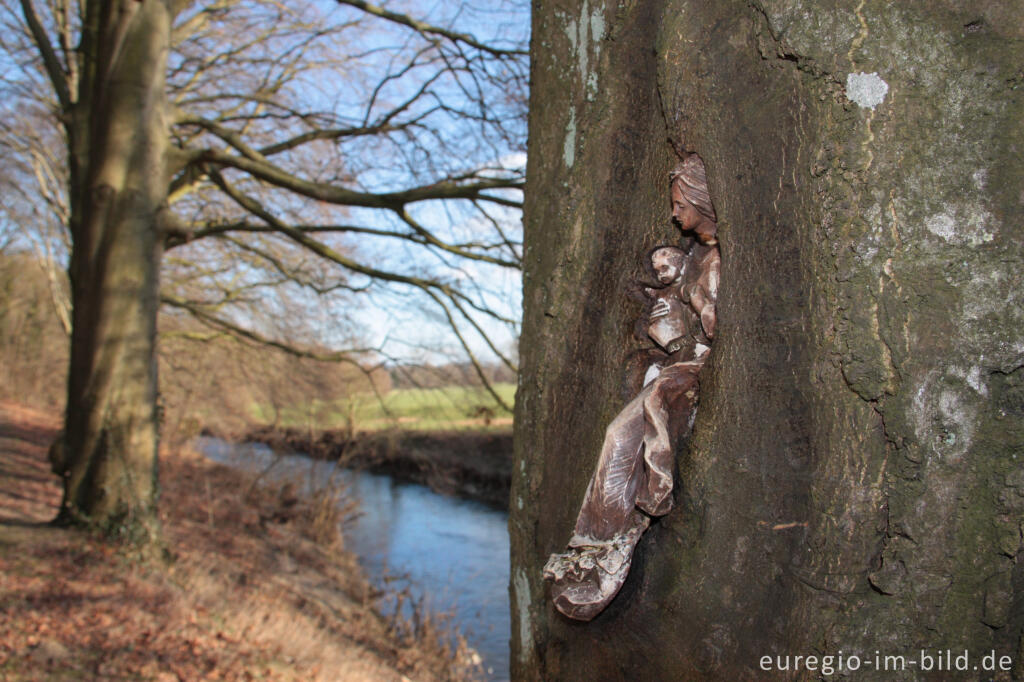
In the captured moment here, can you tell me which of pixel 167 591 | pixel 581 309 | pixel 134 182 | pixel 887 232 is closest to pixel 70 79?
pixel 134 182

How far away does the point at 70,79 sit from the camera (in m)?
7.83

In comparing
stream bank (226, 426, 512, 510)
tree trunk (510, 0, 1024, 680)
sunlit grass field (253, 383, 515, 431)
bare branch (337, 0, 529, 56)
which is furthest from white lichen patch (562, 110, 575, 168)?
stream bank (226, 426, 512, 510)

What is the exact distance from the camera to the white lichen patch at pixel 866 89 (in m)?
1.08

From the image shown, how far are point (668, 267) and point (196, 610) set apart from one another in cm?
525

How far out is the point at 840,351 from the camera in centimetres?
109

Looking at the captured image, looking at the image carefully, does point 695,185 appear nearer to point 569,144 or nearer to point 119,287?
point 569,144

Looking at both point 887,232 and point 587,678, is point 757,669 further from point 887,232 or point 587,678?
point 887,232

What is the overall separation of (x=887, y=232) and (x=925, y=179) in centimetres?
10

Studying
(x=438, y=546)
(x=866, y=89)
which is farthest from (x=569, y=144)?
(x=438, y=546)

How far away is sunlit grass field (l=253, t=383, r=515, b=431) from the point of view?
21.6 feet

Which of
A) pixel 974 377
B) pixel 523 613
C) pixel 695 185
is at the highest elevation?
pixel 695 185

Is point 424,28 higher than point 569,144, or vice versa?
point 424,28

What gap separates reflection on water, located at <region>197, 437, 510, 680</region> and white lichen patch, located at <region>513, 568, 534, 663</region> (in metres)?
5.70

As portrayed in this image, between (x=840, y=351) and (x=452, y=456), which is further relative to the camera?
(x=452, y=456)
